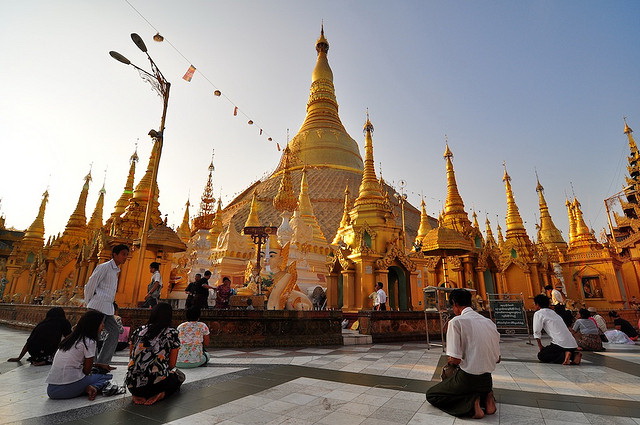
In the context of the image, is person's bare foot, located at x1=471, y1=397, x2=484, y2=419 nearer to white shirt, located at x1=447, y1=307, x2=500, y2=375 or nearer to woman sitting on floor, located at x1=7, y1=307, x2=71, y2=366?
white shirt, located at x1=447, y1=307, x2=500, y2=375

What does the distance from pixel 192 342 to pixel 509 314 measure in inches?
348

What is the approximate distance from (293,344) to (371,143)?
1310 centimetres

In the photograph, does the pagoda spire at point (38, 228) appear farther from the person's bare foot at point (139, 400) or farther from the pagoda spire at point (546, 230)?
the pagoda spire at point (546, 230)

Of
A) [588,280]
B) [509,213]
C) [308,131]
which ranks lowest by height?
[588,280]

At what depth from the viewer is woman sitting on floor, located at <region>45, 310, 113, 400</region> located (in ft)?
12.1

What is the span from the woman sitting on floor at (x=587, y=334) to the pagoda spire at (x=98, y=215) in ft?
106

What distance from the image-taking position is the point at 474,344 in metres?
3.38

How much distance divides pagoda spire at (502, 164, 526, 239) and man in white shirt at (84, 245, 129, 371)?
24099 millimetres

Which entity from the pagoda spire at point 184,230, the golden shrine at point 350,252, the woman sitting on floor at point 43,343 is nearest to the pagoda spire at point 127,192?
the golden shrine at point 350,252

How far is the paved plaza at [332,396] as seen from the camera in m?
3.18

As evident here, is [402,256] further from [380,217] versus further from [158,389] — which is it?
[158,389]

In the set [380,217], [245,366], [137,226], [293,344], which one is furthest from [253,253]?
[245,366]

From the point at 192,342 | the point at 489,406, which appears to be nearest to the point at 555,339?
the point at 489,406

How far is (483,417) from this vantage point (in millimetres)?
3252
